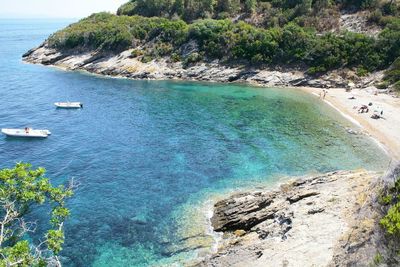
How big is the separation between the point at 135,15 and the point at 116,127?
3501 inches

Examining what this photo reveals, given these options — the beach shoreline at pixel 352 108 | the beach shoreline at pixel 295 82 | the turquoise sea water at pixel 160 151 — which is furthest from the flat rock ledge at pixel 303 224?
the beach shoreline at pixel 295 82

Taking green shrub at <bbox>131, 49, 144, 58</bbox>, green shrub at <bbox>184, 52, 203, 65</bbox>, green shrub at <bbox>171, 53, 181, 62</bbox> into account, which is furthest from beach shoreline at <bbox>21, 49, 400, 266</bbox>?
green shrub at <bbox>171, 53, 181, 62</bbox>

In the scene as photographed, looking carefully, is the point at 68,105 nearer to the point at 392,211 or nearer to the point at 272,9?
the point at 392,211

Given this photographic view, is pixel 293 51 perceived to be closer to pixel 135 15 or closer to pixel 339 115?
pixel 339 115

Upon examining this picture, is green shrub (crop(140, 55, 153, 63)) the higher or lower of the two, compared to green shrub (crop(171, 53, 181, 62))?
lower

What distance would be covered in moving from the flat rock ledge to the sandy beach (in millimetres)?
19564

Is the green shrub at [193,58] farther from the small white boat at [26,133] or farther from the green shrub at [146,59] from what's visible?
the small white boat at [26,133]

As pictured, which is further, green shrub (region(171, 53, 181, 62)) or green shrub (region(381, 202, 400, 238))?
green shrub (region(171, 53, 181, 62))

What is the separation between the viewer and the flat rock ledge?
25.8 m

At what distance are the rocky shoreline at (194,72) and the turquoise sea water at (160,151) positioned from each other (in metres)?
6.62

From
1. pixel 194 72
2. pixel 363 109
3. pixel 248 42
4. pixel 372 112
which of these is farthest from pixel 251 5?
pixel 372 112

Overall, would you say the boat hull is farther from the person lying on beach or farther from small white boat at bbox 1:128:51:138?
the person lying on beach

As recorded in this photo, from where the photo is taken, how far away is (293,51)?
325ft

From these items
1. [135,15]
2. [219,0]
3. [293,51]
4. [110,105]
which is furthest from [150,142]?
[135,15]
